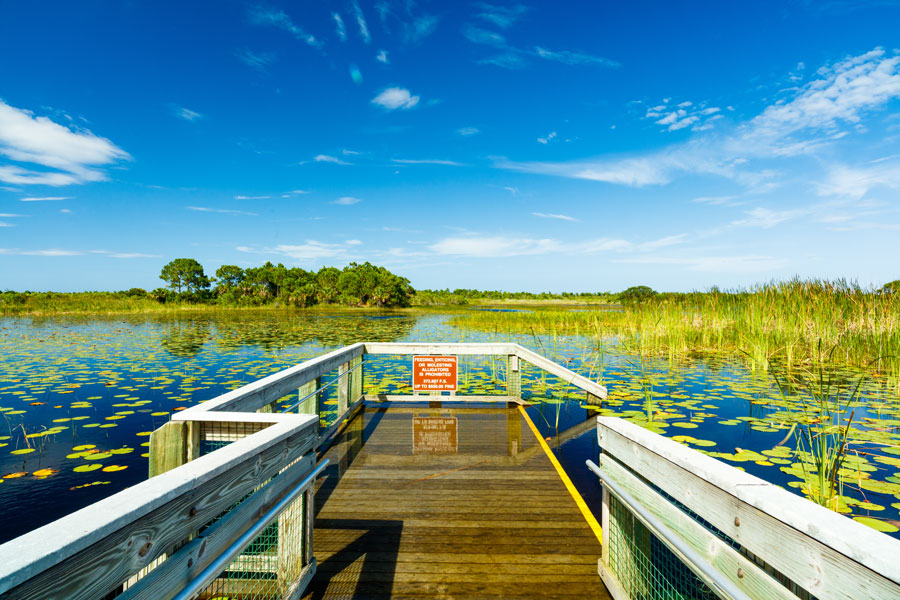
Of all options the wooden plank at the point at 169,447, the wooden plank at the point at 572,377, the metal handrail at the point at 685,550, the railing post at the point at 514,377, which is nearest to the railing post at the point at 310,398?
the wooden plank at the point at 169,447

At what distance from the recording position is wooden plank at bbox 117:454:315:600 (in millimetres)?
1105

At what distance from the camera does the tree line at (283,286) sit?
191 feet

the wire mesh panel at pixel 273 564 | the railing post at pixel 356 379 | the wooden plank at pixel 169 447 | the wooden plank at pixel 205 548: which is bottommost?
the wire mesh panel at pixel 273 564

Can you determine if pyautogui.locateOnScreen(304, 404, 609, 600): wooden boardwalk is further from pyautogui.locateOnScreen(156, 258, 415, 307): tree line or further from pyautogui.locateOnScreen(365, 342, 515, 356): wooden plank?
pyautogui.locateOnScreen(156, 258, 415, 307): tree line

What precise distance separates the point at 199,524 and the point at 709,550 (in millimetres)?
1814

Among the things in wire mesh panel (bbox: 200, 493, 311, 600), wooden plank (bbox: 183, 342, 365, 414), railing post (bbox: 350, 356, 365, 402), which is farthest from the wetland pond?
wooden plank (bbox: 183, 342, 365, 414)

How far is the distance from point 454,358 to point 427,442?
5.33 feet

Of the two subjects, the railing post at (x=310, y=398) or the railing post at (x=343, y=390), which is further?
the railing post at (x=343, y=390)

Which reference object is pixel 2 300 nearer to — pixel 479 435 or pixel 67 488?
pixel 67 488

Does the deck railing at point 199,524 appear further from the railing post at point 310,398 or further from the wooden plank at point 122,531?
the railing post at point 310,398

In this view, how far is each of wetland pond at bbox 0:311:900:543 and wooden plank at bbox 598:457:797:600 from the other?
1.80 meters

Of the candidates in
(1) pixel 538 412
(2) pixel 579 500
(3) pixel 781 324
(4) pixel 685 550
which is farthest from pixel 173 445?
(3) pixel 781 324

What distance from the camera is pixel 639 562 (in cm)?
202

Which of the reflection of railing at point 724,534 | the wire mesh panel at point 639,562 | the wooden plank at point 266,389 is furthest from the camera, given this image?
the wooden plank at point 266,389
